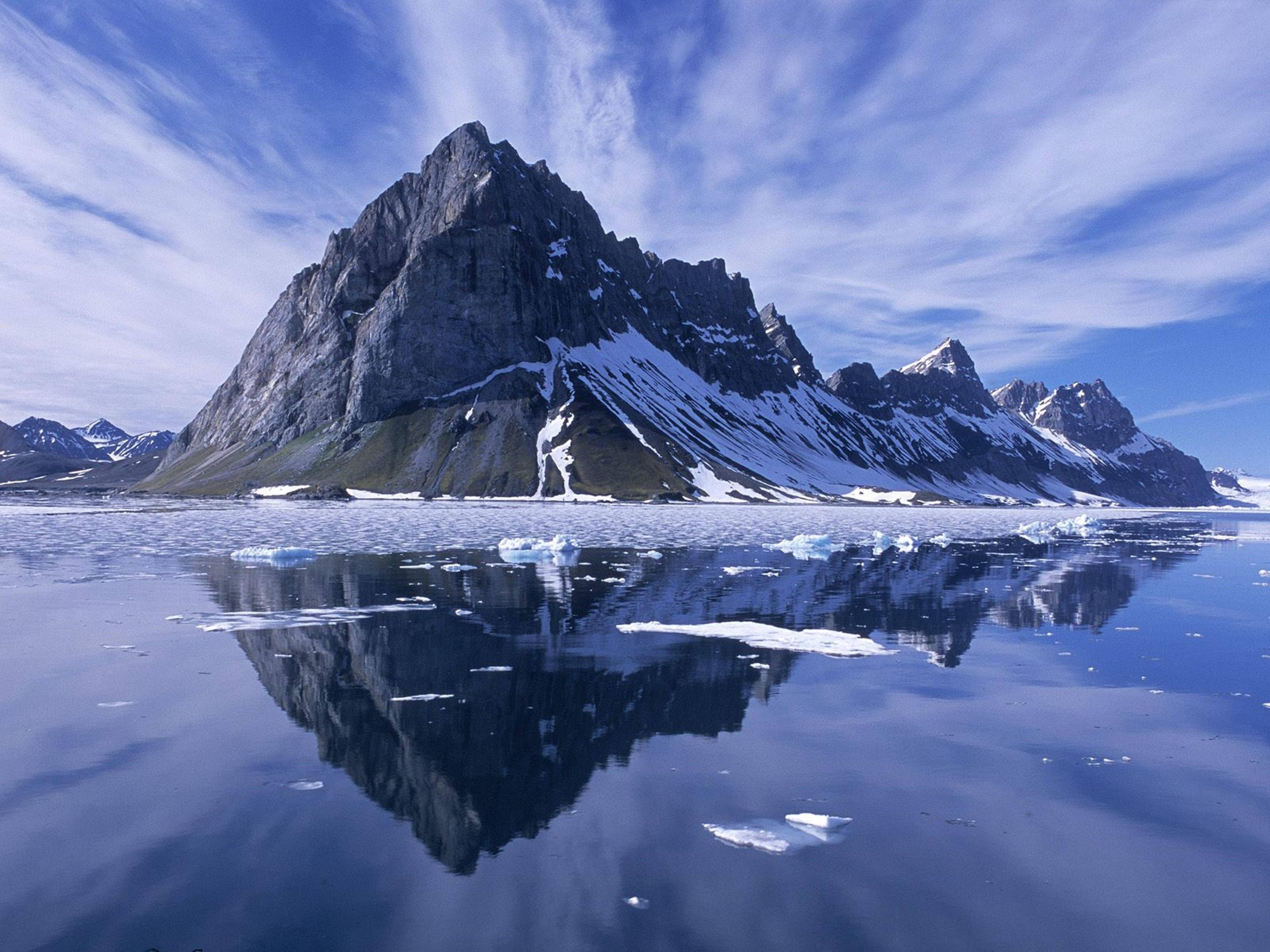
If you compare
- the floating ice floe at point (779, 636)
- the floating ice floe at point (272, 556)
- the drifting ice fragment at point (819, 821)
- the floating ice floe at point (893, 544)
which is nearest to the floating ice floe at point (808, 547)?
Answer: the floating ice floe at point (893, 544)

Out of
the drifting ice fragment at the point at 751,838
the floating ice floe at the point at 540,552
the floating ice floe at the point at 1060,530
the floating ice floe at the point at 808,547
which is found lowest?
the drifting ice fragment at the point at 751,838

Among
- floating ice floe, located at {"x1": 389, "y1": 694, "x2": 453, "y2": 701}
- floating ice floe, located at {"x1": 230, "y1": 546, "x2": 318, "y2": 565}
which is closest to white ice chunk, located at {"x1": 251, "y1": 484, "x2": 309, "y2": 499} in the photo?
floating ice floe, located at {"x1": 230, "y1": 546, "x2": 318, "y2": 565}

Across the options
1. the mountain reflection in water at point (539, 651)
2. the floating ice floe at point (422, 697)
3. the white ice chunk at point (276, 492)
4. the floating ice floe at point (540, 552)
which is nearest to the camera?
the mountain reflection in water at point (539, 651)

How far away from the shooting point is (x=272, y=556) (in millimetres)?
42688

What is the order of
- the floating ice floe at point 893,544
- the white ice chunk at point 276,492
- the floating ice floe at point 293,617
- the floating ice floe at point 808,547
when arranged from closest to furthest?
the floating ice floe at point 293,617
the floating ice floe at point 808,547
the floating ice floe at point 893,544
the white ice chunk at point 276,492

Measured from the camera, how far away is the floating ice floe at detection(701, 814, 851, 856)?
1045 cm

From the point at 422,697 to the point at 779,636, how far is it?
11.4m

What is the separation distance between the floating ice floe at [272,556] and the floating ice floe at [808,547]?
99.0ft

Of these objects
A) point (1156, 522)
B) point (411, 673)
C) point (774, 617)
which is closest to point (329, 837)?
point (411, 673)

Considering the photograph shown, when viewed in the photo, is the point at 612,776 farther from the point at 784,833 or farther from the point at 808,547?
the point at 808,547

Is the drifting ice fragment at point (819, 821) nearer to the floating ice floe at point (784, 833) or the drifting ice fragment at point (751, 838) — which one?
the floating ice floe at point (784, 833)

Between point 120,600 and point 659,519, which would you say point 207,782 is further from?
point 659,519

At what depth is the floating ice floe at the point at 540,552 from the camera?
46.1 m

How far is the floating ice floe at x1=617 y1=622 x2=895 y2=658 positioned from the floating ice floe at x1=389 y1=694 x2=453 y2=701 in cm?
828
